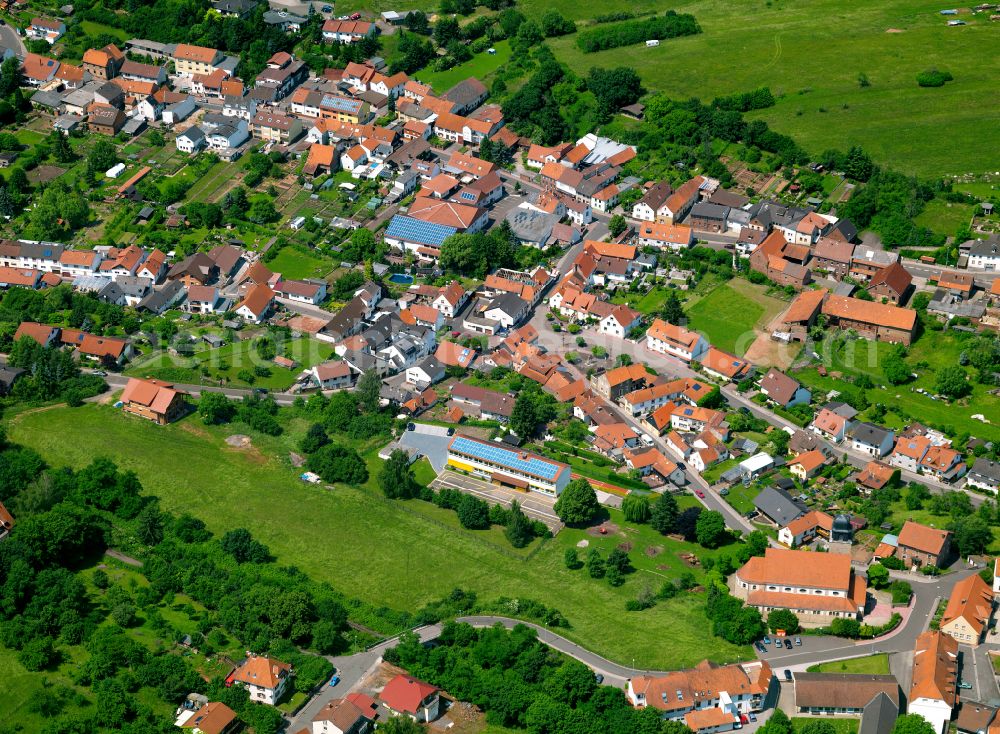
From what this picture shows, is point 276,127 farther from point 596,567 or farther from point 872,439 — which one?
point 872,439

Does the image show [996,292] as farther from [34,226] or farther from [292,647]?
[34,226]

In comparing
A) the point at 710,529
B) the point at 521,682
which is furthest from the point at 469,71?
the point at 521,682

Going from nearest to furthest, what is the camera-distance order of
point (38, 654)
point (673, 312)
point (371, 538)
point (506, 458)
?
1. point (38, 654)
2. point (371, 538)
3. point (506, 458)
4. point (673, 312)

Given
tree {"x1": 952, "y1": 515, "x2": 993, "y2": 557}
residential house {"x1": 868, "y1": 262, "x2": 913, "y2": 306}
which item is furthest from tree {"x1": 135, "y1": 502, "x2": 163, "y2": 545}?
residential house {"x1": 868, "y1": 262, "x2": 913, "y2": 306}

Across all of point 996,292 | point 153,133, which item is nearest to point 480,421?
point 996,292

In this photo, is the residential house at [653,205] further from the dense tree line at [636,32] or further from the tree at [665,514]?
the tree at [665,514]
